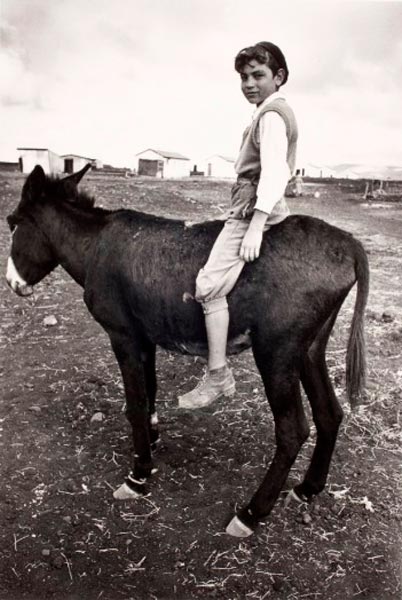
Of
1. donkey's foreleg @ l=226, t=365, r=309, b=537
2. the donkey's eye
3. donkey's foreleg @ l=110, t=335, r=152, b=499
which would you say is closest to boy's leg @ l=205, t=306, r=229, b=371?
donkey's foreleg @ l=226, t=365, r=309, b=537

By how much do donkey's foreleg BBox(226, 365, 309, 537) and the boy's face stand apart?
1.55m

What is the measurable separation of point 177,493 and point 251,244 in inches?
68.2

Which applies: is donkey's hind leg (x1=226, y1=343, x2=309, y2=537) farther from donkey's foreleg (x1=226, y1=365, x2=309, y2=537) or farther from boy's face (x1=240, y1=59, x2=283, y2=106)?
boy's face (x1=240, y1=59, x2=283, y2=106)

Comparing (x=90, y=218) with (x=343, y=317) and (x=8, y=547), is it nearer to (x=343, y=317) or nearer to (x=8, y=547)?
(x=8, y=547)

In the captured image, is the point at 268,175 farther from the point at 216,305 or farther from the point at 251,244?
the point at 216,305

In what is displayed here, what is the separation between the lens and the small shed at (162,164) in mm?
25062

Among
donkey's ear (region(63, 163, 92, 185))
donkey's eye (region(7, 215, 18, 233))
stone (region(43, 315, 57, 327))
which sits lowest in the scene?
stone (region(43, 315, 57, 327))

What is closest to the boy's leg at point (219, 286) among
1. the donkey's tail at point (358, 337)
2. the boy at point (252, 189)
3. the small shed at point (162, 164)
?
the boy at point (252, 189)

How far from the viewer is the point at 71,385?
4.34 m

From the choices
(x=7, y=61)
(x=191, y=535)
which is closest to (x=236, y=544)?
(x=191, y=535)

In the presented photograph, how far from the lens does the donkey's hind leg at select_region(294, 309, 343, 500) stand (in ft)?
9.41

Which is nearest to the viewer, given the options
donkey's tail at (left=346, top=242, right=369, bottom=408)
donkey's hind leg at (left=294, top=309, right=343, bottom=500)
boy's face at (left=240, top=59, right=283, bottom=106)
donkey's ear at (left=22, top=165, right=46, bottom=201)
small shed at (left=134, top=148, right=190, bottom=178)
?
boy's face at (left=240, top=59, right=283, bottom=106)

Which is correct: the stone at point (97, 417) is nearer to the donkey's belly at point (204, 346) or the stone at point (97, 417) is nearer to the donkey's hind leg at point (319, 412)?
the donkey's belly at point (204, 346)

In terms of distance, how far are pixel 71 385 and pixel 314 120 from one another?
11.3 ft
